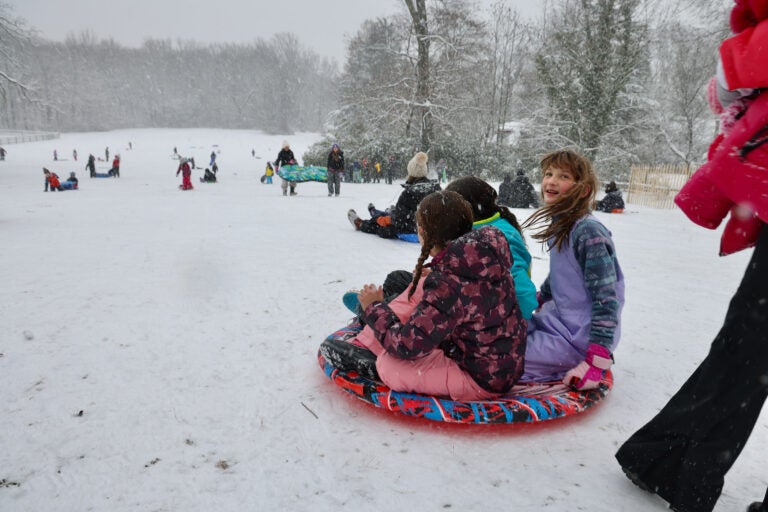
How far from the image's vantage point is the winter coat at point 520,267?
2592 mm

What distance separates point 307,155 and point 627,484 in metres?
28.5

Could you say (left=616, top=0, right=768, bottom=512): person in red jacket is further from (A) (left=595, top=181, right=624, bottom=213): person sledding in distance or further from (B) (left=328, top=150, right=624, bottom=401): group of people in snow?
(A) (left=595, top=181, right=624, bottom=213): person sledding in distance

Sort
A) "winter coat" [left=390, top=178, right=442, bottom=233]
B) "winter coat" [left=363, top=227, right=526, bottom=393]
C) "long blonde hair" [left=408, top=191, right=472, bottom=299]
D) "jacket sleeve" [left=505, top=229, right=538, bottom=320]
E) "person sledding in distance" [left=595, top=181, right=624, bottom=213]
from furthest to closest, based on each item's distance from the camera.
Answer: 1. "person sledding in distance" [left=595, top=181, right=624, bottom=213]
2. "winter coat" [left=390, top=178, right=442, bottom=233]
3. "jacket sleeve" [left=505, top=229, right=538, bottom=320]
4. "long blonde hair" [left=408, top=191, right=472, bottom=299]
5. "winter coat" [left=363, top=227, right=526, bottom=393]

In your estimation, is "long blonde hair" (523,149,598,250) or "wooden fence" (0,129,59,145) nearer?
"long blonde hair" (523,149,598,250)

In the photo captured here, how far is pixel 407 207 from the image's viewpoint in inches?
258

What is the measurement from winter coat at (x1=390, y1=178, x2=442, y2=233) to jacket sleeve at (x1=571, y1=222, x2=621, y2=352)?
153 inches

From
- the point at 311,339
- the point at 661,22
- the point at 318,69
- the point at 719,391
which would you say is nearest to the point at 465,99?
the point at 661,22

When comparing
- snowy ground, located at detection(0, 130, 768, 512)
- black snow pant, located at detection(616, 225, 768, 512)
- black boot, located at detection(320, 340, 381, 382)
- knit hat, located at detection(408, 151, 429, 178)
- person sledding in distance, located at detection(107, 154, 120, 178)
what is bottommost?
snowy ground, located at detection(0, 130, 768, 512)

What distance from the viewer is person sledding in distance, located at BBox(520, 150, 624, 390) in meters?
2.20

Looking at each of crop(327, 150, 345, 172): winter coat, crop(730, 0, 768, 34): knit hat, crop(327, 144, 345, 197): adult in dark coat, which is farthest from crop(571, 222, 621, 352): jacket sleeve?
crop(327, 150, 345, 172): winter coat

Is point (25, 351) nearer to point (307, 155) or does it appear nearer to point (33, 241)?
point (33, 241)

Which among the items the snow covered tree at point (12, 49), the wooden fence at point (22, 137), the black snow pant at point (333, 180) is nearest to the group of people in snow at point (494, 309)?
the black snow pant at point (333, 180)

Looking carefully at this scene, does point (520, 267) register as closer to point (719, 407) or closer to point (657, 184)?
point (719, 407)

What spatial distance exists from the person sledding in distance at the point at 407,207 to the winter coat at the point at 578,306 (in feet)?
12.5
